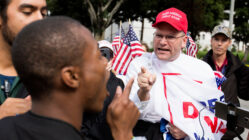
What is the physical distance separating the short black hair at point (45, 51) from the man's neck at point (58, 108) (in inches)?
1.5

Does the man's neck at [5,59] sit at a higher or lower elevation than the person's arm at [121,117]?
higher

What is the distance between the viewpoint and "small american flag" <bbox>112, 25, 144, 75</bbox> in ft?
17.6

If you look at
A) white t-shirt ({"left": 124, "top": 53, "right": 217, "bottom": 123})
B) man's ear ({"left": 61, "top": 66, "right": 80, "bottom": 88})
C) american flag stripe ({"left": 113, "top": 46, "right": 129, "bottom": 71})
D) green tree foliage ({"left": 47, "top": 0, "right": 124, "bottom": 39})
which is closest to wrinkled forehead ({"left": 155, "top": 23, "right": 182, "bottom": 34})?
white t-shirt ({"left": 124, "top": 53, "right": 217, "bottom": 123})

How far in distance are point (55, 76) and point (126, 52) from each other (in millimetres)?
4368

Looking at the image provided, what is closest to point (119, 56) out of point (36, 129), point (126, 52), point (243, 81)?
point (126, 52)

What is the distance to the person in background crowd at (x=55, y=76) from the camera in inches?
44.9

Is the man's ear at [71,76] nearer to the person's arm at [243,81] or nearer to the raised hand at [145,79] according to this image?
the raised hand at [145,79]

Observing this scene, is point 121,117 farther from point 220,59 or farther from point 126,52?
point 126,52

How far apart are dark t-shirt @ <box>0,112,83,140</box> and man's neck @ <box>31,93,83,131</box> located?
31 mm

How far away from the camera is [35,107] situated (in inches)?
48.0

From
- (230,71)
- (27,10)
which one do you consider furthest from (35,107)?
(230,71)

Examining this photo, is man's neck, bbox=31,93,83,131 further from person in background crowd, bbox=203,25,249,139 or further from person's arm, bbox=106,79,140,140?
person in background crowd, bbox=203,25,249,139

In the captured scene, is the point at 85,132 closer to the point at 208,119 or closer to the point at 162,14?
the point at 208,119

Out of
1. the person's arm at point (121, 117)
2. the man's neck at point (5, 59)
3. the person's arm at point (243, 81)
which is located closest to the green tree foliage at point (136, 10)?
the person's arm at point (243, 81)
